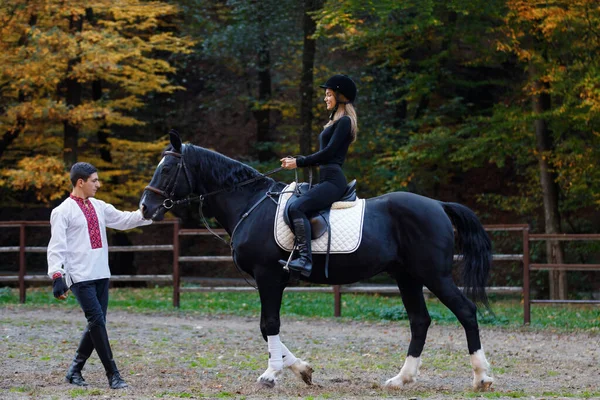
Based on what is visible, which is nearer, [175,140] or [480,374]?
[480,374]

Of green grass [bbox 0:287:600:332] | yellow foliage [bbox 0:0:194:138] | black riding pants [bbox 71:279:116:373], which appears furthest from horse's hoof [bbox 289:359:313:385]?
yellow foliage [bbox 0:0:194:138]

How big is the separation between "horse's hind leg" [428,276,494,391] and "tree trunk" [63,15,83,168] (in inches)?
533

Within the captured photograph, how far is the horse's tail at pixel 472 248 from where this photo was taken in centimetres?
754

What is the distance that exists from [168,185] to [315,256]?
4.57 ft

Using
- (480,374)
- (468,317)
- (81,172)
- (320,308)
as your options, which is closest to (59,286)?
(81,172)

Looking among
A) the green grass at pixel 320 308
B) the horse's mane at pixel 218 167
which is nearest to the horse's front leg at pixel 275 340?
the horse's mane at pixel 218 167

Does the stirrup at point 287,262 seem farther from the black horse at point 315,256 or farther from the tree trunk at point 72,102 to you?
the tree trunk at point 72,102

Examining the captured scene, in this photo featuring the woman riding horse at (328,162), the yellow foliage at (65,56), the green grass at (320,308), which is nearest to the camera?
the woman riding horse at (328,162)

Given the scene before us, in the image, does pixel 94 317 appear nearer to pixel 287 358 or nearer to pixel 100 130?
pixel 287 358

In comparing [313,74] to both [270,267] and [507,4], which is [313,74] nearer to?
[507,4]

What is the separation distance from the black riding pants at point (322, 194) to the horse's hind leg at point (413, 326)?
3.33 ft

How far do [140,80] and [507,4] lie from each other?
9.18m

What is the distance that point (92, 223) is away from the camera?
6996 millimetres

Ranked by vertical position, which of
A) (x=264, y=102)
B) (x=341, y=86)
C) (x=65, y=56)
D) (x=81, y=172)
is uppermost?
(x=65, y=56)
